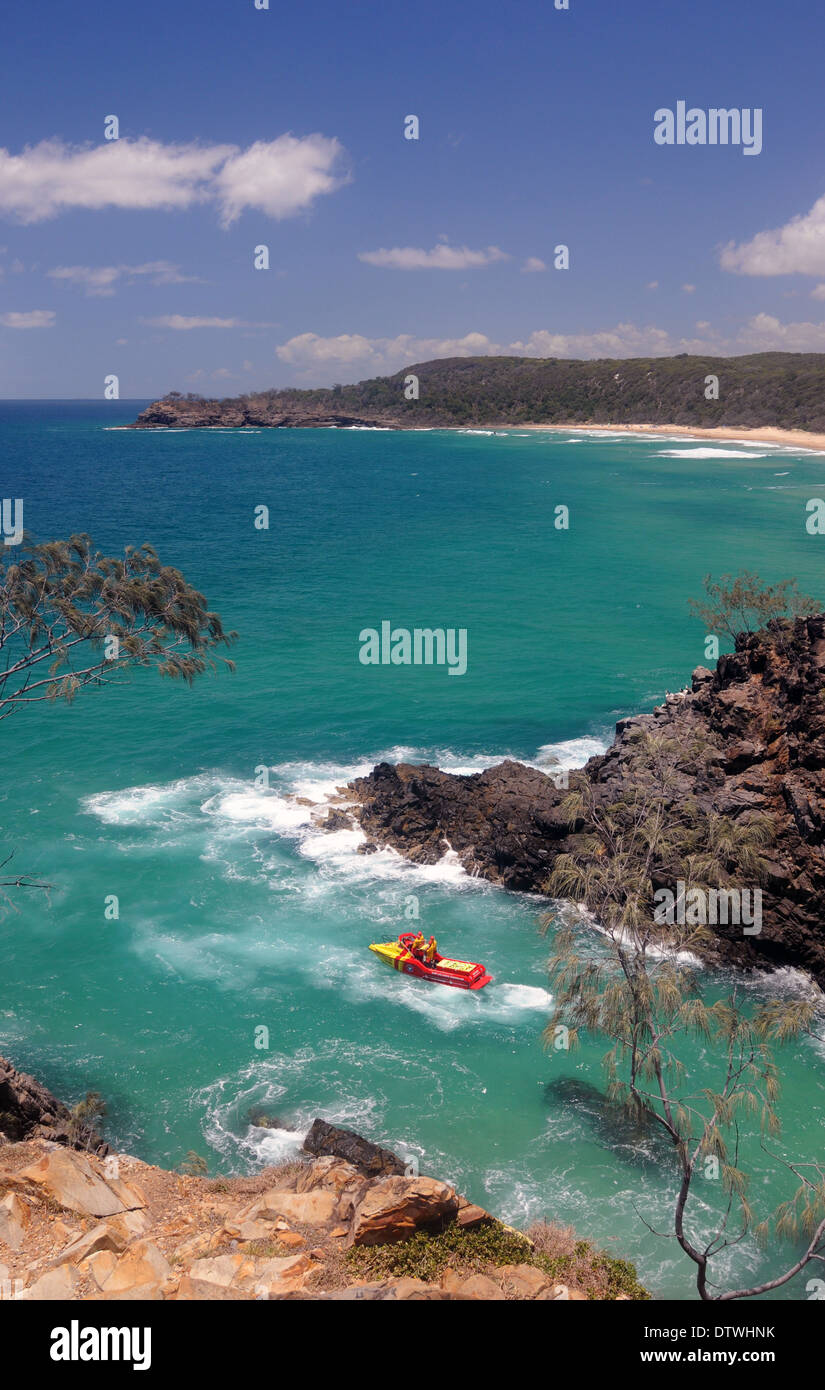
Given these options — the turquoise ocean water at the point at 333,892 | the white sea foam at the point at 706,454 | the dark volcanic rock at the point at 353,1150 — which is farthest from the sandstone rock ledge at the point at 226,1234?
the white sea foam at the point at 706,454

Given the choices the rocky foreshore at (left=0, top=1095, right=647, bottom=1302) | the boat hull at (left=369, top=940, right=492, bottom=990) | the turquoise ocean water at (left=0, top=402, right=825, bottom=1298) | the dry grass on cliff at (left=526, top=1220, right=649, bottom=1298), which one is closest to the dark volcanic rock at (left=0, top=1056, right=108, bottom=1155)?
the rocky foreshore at (left=0, top=1095, right=647, bottom=1302)

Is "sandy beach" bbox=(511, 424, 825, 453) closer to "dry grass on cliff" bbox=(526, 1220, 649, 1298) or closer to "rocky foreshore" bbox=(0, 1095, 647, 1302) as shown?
"dry grass on cliff" bbox=(526, 1220, 649, 1298)

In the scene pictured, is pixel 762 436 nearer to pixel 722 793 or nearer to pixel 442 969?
pixel 722 793

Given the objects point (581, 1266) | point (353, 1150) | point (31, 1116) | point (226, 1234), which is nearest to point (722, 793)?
point (353, 1150)

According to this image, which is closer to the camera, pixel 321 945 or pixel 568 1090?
pixel 568 1090

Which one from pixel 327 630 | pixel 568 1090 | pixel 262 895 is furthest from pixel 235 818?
pixel 327 630
